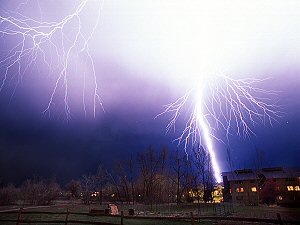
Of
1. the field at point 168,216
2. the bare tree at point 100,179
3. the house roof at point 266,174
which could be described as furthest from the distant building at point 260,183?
the bare tree at point 100,179

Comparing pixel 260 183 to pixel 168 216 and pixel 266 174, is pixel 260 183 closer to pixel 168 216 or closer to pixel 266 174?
pixel 266 174

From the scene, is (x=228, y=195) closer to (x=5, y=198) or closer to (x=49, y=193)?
(x=49, y=193)

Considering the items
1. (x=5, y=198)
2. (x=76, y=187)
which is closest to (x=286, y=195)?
(x=5, y=198)

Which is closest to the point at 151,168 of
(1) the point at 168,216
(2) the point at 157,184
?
(2) the point at 157,184

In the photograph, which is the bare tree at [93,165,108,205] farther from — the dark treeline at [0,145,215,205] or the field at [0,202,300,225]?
the field at [0,202,300,225]

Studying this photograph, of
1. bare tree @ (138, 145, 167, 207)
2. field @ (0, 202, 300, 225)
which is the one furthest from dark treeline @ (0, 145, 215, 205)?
field @ (0, 202, 300, 225)

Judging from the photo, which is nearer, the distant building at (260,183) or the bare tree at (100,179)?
the distant building at (260,183)

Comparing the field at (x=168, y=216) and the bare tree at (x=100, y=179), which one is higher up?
the bare tree at (x=100, y=179)

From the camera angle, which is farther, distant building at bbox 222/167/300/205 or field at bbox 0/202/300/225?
distant building at bbox 222/167/300/205

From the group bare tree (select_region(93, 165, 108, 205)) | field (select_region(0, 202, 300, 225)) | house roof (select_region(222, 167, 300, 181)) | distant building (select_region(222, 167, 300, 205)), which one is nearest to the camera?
field (select_region(0, 202, 300, 225))

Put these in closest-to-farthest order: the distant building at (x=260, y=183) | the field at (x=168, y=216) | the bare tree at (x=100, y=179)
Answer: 1. the field at (x=168, y=216)
2. the distant building at (x=260, y=183)
3. the bare tree at (x=100, y=179)

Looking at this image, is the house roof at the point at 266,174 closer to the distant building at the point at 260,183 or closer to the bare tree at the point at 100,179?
the distant building at the point at 260,183

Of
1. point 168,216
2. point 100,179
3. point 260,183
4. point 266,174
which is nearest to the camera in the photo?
point 168,216

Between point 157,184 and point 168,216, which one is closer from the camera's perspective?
point 168,216
